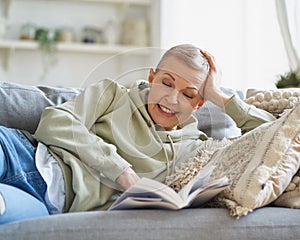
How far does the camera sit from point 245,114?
1572 mm

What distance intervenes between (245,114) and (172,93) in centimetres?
36

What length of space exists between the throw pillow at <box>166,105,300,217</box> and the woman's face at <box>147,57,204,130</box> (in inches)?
5.9

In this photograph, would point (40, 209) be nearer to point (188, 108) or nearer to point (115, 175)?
point (115, 175)

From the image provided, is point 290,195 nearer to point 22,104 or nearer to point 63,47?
point 22,104

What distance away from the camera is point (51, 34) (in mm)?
3908

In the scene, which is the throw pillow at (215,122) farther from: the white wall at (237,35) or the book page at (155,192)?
the white wall at (237,35)

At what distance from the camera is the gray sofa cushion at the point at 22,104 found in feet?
5.19

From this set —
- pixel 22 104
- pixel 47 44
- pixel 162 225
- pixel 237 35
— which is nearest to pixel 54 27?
pixel 47 44

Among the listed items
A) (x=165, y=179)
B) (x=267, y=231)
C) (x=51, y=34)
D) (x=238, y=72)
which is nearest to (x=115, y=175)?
(x=165, y=179)

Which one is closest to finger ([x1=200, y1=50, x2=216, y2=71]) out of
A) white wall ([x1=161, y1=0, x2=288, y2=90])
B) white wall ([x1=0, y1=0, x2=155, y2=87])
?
white wall ([x1=161, y1=0, x2=288, y2=90])

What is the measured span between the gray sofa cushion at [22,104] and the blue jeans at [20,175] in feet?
0.42

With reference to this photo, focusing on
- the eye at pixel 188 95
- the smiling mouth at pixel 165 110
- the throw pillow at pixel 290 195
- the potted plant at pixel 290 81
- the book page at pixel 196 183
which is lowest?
the potted plant at pixel 290 81

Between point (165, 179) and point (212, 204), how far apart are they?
168 millimetres

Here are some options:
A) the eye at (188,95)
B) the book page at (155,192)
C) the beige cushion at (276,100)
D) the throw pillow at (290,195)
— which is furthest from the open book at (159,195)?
the beige cushion at (276,100)
